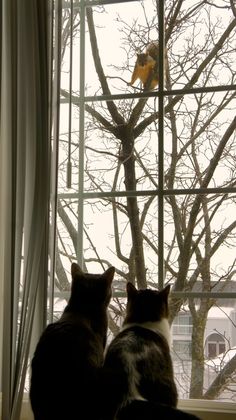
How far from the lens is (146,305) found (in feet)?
6.61

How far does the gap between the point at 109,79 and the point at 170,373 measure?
4.08ft

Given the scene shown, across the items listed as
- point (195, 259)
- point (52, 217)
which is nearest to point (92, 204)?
point (52, 217)

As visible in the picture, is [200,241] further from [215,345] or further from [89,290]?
[89,290]

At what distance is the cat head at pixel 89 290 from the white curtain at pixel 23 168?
160mm

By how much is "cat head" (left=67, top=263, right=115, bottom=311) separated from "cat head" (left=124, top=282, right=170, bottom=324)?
83 mm

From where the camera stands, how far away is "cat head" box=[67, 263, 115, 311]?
1982 millimetres

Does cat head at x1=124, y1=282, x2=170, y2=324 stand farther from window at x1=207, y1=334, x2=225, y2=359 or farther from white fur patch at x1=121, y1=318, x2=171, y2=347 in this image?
window at x1=207, y1=334, x2=225, y2=359

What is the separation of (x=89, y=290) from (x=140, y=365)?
1.33 feet

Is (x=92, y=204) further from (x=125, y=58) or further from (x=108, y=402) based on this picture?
(x=108, y=402)

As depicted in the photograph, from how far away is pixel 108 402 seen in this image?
159cm

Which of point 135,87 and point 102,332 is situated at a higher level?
point 135,87

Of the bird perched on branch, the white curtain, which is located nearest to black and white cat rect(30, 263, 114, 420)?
the white curtain

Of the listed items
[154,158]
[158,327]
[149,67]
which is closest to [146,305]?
[158,327]

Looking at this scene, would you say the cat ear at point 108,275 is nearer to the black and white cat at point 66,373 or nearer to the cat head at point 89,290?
the cat head at point 89,290
